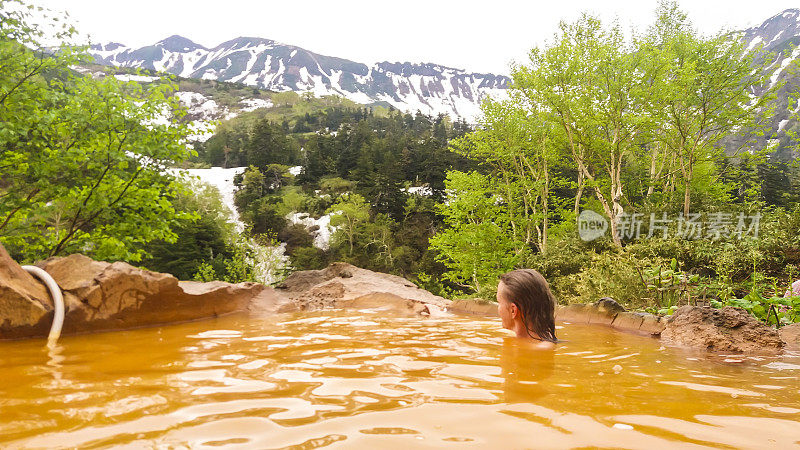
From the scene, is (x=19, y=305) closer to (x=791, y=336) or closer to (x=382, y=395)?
(x=382, y=395)

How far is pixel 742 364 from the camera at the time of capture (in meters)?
3.56

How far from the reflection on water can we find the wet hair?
0.26 m

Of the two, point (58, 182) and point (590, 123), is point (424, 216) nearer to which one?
point (590, 123)

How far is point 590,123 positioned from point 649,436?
690 inches

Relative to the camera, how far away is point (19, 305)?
4.17 metres

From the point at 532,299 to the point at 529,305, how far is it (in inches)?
3.0

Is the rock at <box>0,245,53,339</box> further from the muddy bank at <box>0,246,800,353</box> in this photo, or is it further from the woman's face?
the woman's face

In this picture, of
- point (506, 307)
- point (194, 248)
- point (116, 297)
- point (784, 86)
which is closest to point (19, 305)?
point (116, 297)

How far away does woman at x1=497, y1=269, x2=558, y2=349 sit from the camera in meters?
4.27

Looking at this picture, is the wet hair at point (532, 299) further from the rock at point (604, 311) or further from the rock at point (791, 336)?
the rock at point (791, 336)

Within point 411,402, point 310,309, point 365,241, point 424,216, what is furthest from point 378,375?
point 424,216

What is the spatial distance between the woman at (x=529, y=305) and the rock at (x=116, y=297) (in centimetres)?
457

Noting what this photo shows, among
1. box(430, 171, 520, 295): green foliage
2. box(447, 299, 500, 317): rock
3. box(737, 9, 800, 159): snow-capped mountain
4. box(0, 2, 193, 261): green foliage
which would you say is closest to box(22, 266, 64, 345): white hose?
box(0, 2, 193, 261): green foliage

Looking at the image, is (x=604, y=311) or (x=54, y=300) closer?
(x=54, y=300)
